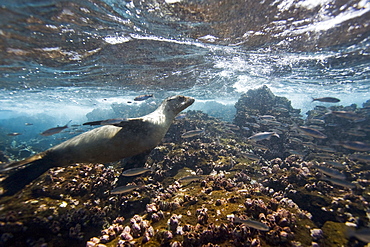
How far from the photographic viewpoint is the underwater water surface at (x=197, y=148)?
347 centimetres

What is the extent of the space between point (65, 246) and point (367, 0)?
519 inches

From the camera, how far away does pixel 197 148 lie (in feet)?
32.3

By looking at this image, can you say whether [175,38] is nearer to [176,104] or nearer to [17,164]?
[176,104]

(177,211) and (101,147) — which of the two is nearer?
(177,211)

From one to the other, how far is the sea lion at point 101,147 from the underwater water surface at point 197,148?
395 mm

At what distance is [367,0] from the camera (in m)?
6.82

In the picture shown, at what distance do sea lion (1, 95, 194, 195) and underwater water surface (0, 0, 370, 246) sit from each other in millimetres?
395

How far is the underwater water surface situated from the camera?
11.4 feet

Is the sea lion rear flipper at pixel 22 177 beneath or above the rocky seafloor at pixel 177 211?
above

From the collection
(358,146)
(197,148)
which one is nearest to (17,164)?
(197,148)

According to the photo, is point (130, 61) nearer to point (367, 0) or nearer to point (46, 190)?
point (46, 190)

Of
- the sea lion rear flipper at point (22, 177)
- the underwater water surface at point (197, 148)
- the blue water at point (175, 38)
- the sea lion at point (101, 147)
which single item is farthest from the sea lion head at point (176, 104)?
the blue water at point (175, 38)

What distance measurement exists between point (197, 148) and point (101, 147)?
6.08 metres

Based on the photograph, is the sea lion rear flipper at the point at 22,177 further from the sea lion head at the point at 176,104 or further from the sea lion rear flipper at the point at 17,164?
the sea lion head at the point at 176,104
